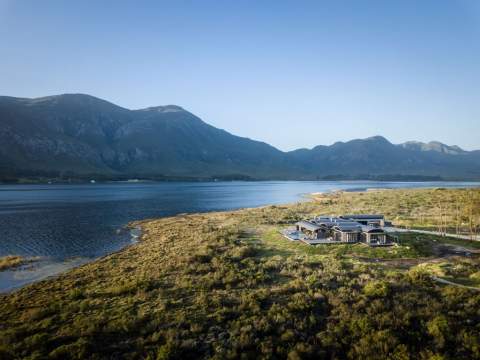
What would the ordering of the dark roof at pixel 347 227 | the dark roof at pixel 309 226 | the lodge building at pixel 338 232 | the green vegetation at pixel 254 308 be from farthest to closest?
1. the dark roof at pixel 309 226
2. the dark roof at pixel 347 227
3. the lodge building at pixel 338 232
4. the green vegetation at pixel 254 308

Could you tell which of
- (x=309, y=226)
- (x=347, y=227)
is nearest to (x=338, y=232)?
(x=347, y=227)

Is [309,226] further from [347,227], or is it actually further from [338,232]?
[347,227]

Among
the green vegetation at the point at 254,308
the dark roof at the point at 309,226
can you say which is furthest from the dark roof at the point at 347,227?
the green vegetation at the point at 254,308

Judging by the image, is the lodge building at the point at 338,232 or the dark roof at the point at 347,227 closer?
the lodge building at the point at 338,232

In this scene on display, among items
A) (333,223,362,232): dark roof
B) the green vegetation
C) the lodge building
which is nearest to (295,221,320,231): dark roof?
the lodge building

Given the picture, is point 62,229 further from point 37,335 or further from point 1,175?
point 1,175

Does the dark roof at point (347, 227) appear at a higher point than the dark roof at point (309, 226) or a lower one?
higher

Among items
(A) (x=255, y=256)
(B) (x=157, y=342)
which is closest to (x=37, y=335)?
(B) (x=157, y=342)

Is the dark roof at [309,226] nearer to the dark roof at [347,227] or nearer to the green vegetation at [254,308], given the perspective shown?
the dark roof at [347,227]

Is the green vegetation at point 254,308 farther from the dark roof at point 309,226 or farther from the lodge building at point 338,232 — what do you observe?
the dark roof at point 309,226

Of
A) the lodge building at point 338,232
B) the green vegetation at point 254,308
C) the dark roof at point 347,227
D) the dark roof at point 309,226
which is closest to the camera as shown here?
the green vegetation at point 254,308
